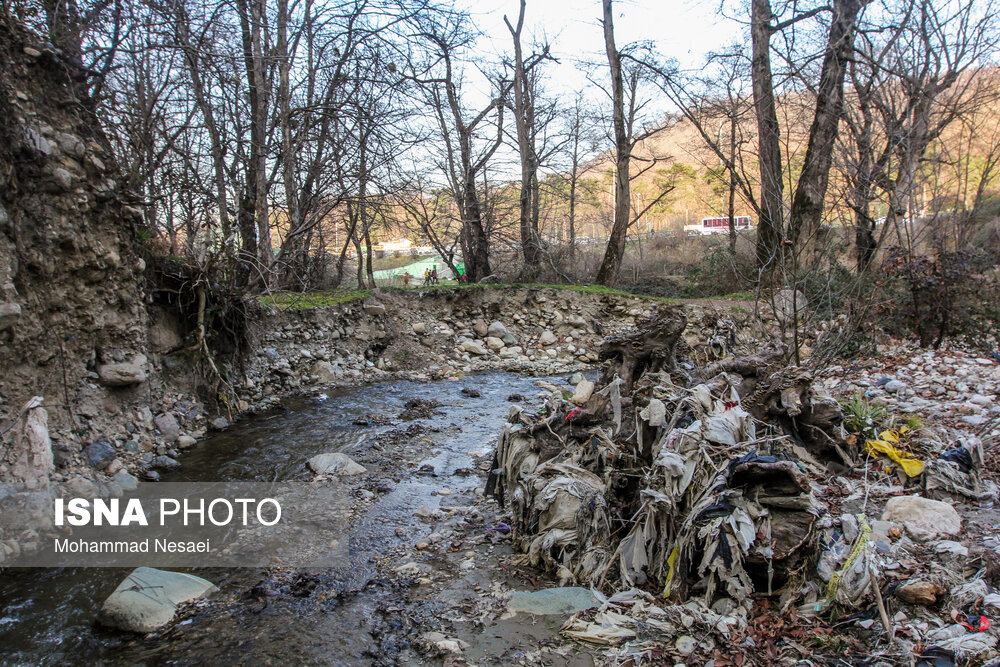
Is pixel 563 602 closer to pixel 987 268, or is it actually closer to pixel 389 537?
pixel 389 537

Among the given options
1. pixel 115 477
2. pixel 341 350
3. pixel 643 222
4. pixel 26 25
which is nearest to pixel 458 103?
pixel 341 350

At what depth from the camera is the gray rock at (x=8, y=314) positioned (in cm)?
380

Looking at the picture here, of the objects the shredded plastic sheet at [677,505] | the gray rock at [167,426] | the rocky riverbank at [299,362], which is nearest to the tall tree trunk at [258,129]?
the rocky riverbank at [299,362]

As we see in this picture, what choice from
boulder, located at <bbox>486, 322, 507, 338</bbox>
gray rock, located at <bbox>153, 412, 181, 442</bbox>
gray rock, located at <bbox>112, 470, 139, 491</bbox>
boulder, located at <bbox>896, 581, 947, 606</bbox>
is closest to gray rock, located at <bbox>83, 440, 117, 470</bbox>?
gray rock, located at <bbox>112, 470, 139, 491</bbox>

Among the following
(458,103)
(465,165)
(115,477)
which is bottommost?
(115,477)

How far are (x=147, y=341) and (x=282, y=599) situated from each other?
140 inches

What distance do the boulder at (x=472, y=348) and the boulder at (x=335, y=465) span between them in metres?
5.25

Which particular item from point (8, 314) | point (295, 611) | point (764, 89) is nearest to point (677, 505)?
point (295, 611)

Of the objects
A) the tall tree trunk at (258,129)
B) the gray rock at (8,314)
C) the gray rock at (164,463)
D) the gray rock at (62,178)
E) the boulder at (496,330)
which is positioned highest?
the tall tree trunk at (258,129)

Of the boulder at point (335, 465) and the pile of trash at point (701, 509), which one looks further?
the boulder at point (335, 465)

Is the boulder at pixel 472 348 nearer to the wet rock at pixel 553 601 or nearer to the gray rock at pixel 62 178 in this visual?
the gray rock at pixel 62 178

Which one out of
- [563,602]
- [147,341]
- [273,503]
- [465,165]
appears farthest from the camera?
[465,165]

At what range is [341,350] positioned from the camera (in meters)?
8.88

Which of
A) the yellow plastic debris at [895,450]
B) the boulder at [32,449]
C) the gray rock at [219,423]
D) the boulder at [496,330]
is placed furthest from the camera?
the boulder at [496,330]
